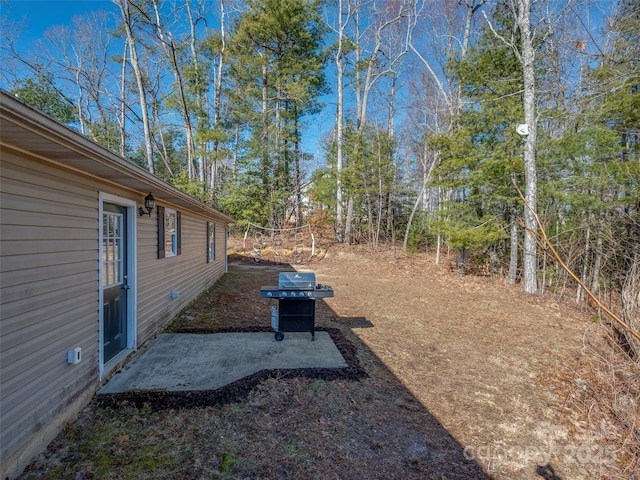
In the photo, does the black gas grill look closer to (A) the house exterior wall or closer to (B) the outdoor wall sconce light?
(B) the outdoor wall sconce light

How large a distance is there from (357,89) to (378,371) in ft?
53.5

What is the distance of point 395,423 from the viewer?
2.88m

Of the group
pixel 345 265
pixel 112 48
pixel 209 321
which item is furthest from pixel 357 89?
pixel 209 321

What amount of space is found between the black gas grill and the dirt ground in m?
0.77

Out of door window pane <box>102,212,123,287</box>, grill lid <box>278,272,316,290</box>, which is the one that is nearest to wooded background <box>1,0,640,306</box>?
grill lid <box>278,272,316,290</box>

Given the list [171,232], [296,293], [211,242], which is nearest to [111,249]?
[171,232]

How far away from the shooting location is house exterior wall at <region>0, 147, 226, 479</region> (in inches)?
82.5

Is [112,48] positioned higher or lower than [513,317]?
higher

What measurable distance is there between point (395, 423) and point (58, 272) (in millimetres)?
3246

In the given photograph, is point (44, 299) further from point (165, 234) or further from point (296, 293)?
point (165, 234)

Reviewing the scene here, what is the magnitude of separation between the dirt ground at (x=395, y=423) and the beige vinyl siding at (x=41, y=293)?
0.36 metres

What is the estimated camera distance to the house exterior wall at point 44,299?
2.10m

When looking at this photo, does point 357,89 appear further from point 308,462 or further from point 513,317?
point 308,462

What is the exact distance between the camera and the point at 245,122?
18.6 meters
